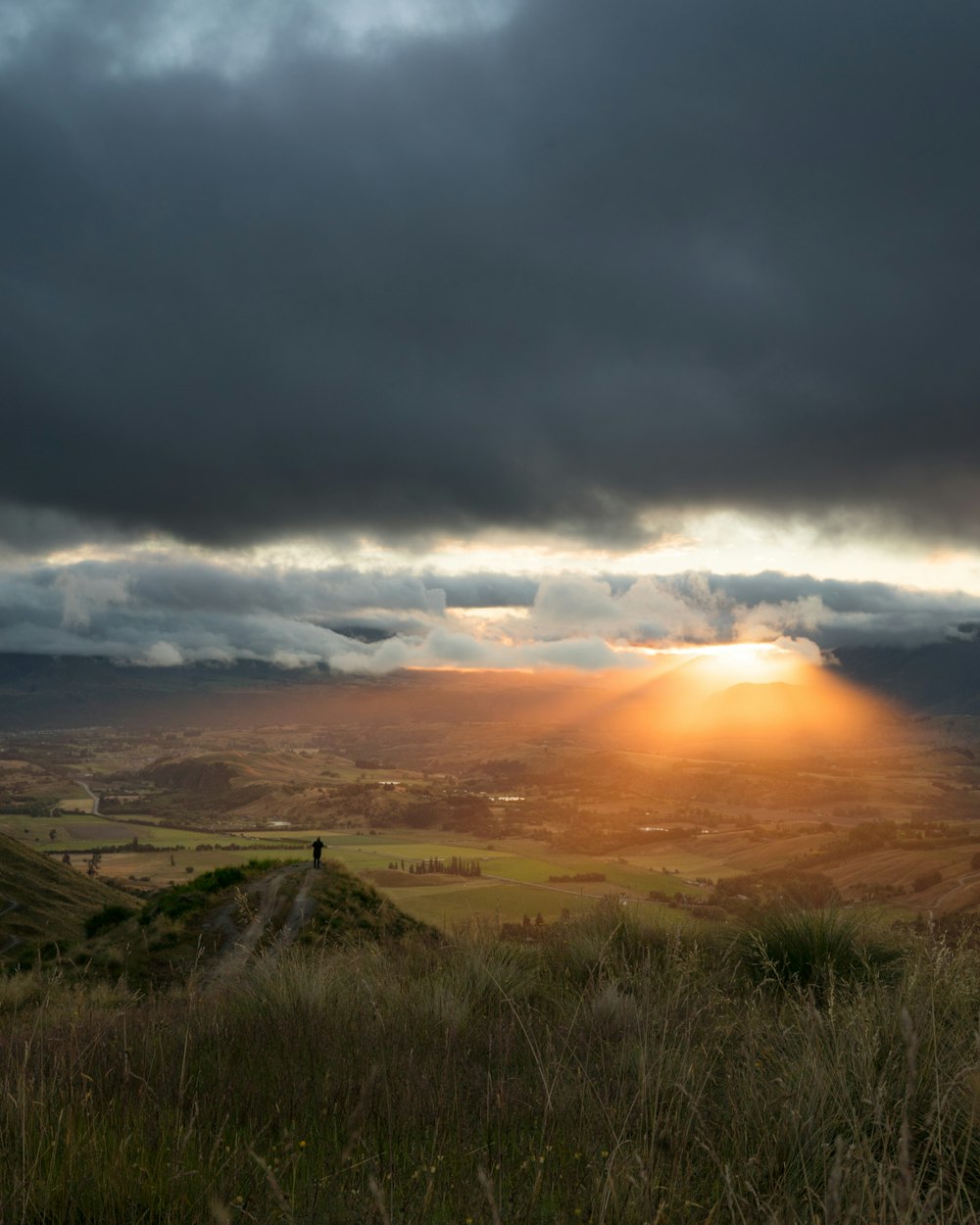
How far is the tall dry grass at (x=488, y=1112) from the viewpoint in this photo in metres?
3.95

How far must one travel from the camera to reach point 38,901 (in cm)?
4809

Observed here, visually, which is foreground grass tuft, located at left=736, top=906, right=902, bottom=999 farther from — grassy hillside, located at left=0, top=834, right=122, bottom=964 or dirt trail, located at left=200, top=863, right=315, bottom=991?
grassy hillside, located at left=0, top=834, right=122, bottom=964

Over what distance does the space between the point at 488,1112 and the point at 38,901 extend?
172ft

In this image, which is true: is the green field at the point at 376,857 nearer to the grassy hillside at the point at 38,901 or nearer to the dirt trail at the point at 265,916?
the grassy hillside at the point at 38,901

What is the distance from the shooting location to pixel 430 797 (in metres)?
182

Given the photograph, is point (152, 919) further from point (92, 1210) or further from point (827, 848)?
point (827, 848)

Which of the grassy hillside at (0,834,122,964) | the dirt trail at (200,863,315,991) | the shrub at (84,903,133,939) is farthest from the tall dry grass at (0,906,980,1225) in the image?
the grassy hillside at (0,834,122,964)

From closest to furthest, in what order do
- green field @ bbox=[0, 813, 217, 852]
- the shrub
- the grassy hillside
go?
1. the shrub
2. the grassy hillside
3. green field @ bbox=[0, 813, 217, 852]

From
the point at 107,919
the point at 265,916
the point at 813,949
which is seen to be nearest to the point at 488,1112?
the point at 813,949

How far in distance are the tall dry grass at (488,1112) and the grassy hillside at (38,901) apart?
81.6 feet

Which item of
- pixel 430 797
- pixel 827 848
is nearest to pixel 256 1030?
pixel 827 848

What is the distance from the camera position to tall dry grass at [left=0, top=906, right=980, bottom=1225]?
13.0ft

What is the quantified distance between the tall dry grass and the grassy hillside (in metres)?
24.9

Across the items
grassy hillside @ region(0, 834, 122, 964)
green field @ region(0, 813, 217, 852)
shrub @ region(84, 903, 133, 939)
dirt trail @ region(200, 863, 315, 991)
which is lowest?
green field @ region(0, 813, 217, 852)
